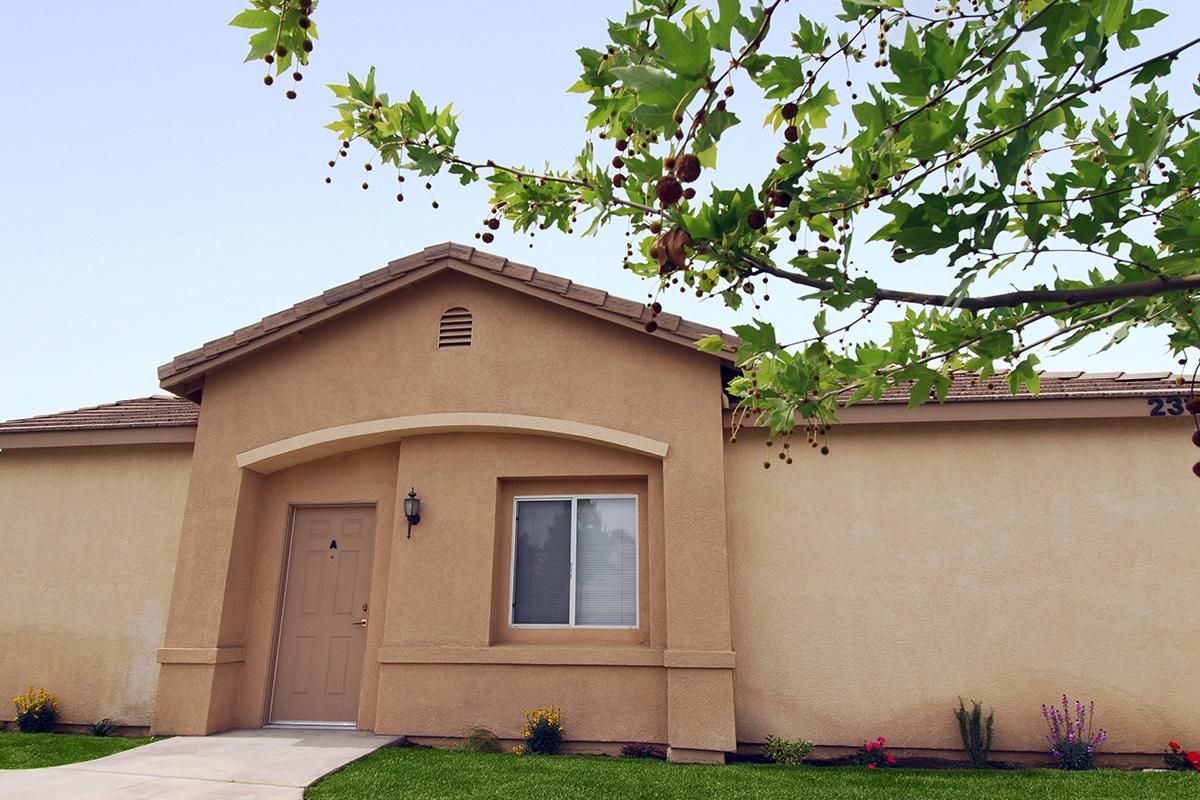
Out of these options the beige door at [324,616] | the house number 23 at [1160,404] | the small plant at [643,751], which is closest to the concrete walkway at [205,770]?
the beige door at [324,616]

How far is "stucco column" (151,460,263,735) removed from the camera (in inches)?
305

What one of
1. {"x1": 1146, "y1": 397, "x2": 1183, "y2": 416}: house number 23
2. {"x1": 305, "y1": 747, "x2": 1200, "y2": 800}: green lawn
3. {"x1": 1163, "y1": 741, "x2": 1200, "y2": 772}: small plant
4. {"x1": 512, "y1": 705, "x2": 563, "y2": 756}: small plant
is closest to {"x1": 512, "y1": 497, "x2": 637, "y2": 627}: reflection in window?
{"x1": 512, "y1": 705, "x2": 563, "y2": 756}: small plant

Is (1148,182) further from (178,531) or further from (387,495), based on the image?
(178,531)

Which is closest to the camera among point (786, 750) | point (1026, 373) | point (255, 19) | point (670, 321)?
point (255, 19)

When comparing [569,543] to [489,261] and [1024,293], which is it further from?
[1024,293]

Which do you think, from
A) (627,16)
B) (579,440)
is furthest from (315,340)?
(627,16)

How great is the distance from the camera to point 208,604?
26.3ft

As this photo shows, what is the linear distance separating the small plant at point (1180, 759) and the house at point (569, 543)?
116mm

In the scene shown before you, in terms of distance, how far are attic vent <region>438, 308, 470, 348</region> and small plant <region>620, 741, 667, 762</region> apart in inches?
190

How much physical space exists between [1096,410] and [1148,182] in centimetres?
551

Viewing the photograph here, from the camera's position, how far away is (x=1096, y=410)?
294 inches

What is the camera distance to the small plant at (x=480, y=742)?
7289mm

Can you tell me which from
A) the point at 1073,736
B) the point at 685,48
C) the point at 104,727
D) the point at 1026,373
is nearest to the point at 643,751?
the point at 1073,736

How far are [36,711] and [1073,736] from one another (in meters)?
11.2
